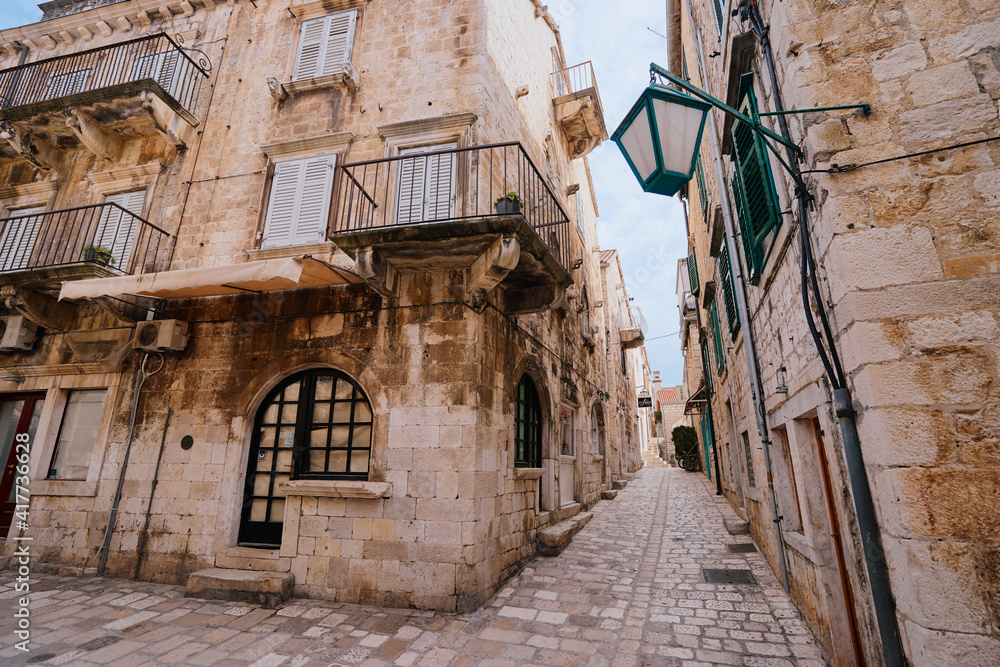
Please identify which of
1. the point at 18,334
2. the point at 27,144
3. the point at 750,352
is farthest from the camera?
the point at 27,144

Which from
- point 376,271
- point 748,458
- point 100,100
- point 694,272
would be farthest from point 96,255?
point 694,272

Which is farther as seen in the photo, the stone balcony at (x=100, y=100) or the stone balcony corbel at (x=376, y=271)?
the stone balcony at (x=100, y=100)

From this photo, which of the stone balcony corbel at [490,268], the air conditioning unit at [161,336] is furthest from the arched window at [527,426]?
the air conditioning unit at [161,336]

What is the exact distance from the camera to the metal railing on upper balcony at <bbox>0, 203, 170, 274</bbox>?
7.69 m

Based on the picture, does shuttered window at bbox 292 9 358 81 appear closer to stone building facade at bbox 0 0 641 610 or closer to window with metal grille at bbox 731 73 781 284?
stone building facade at bbox 0 0 641 610

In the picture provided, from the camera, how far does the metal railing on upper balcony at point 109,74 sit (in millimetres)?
8820

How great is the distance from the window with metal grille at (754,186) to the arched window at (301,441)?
16.8ft

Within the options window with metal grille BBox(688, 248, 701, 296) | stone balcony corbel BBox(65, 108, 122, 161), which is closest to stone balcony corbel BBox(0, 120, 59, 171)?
stone balcony corbel BBox(65, 108, 122, 161)

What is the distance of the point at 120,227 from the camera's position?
8.12 m

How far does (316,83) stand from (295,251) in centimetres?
334

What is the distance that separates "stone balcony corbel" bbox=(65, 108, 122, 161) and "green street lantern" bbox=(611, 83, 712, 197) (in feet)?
32.5

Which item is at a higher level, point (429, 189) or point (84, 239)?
point (429, 189)

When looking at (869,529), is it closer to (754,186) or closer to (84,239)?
(754,186)

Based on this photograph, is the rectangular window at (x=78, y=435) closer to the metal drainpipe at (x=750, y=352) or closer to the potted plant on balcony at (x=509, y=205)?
the potted plant on balcony at (x=509, y=205)
